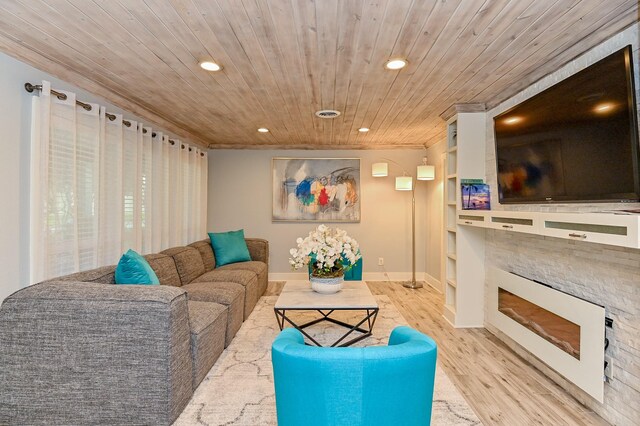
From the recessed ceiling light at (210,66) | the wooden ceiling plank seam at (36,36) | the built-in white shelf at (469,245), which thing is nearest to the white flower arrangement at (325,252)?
the built-in white shelf at (469,245)

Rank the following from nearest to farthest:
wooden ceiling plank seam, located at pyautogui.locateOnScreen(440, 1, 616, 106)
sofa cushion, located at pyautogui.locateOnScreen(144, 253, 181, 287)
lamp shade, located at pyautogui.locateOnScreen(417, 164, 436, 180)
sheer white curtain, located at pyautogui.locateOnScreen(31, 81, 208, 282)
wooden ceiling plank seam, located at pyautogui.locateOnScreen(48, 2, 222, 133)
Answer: wooden ceiling plank seam, located at pyautogui.locateOnScreen(440, 1, 616, 106)
wooden ceiling plank seam, located at pyautogui.locateOnScreen(48, 2, 222, 133)
sheer white curtain, located at pyautogui.locateOnScreen(31, 81, 208, 282)
sofa cushion, located at pyautogui.locateOnScreen(144, 253, 181, 287)
lamp shade, located at pyautogui.locateOnScreen(417, 164, 436, 180)

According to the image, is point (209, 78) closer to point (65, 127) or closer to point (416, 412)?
point (65, 127)

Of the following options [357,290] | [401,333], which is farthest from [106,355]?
[357,290]

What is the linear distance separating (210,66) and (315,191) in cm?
346

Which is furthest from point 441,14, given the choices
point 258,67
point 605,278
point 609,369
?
point 609,369

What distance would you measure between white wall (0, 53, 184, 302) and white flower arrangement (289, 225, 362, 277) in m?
1.94

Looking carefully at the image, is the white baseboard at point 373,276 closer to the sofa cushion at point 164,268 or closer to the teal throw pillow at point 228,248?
the teal throw pillow at point 228,248

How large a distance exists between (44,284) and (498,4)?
117 inches

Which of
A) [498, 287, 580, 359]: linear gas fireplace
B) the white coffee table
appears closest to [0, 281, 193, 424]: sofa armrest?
the white coffee table

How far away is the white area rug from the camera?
2008mm

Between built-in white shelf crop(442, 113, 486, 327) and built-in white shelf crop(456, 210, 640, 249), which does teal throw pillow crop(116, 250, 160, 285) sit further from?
built-in white shelf crop(442, 113, 486, 327)

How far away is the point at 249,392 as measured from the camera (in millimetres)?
2291

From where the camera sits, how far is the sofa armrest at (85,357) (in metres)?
1.81

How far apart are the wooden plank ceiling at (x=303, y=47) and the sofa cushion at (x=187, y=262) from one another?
1.60 metres
